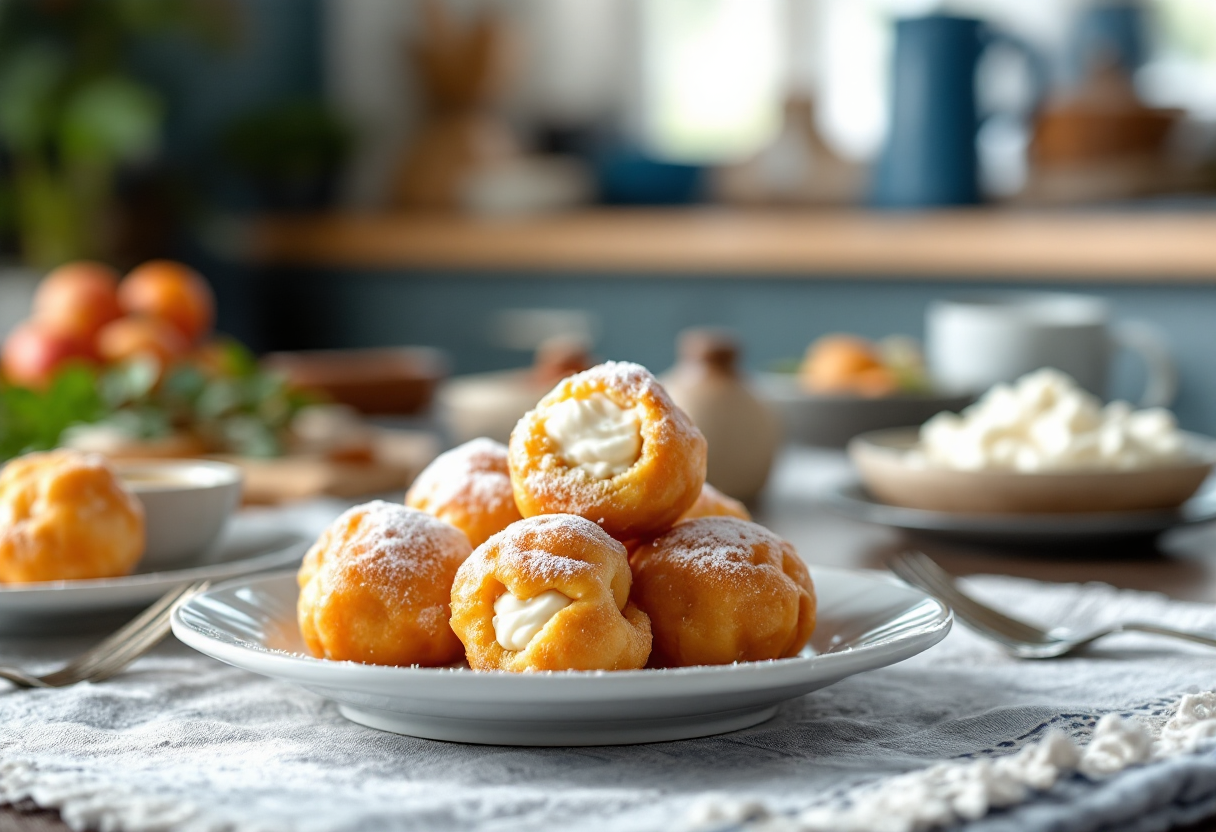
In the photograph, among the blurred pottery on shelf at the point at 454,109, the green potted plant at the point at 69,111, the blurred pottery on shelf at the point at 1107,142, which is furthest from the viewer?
the blurred pottery on shelf at the point at 454,109

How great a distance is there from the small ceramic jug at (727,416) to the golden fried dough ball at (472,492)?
0.55 m

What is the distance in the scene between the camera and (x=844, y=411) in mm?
1627

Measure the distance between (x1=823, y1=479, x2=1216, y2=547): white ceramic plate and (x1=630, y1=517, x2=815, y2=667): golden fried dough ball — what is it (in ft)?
1.60

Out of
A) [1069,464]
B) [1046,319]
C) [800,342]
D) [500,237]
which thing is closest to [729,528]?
[1069,464]

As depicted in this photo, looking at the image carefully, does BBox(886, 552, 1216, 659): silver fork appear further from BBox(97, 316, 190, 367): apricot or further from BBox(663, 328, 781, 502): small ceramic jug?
BBox(97, 316, 190, 367): apricot

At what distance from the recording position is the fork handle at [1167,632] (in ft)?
2.59

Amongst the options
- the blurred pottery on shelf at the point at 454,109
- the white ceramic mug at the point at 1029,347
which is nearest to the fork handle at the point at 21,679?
the white ceramic mug at the point at 1029,347

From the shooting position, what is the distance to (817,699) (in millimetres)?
719

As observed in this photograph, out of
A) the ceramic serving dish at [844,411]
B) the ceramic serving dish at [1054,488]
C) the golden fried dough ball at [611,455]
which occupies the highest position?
the golden fried dough ball at [611,455]

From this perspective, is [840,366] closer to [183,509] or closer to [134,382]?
[134,382]

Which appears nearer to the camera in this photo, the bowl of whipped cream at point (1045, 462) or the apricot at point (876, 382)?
the bowl of whipped cream at point (1045, 462)

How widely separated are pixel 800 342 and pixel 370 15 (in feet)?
7.04

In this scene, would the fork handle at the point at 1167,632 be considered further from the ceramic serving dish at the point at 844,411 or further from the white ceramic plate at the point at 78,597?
the ceramic serving dish at the point at 844,411

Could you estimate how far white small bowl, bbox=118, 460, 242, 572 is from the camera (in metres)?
0.98
